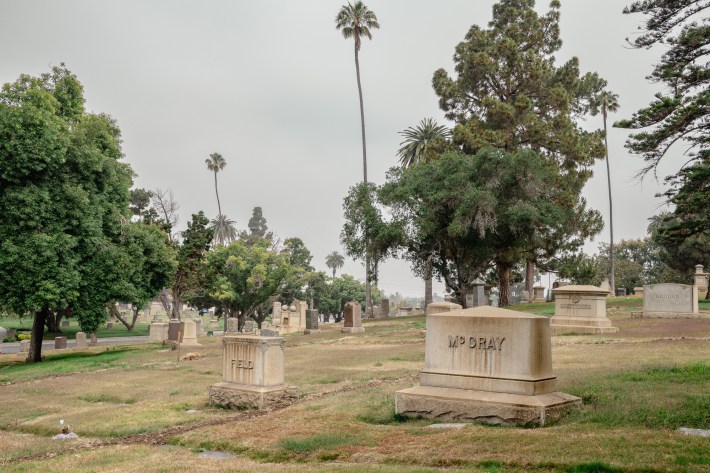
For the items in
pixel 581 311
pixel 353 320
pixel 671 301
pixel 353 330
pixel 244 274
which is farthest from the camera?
pixel 244 274

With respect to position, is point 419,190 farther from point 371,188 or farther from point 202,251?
point 202,251

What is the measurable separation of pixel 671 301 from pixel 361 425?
20.5 m

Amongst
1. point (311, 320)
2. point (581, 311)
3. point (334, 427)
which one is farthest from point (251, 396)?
point (311, 320)

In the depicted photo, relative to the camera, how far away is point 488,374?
9.16 m

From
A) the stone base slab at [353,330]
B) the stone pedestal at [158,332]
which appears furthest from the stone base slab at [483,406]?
the stone pedestal at [158,332]

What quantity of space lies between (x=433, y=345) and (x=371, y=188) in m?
32.2

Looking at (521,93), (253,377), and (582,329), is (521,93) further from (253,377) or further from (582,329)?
(253,377)

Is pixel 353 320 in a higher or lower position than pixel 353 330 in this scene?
higher

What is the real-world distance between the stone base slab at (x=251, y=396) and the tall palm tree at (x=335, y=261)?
498 ft

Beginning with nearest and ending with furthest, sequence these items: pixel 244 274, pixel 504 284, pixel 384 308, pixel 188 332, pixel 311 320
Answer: pixel 188 332 → pixel 311 320 → pixel 504 284 → pixel 384 308 → pixel 244 274

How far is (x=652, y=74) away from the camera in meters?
9.25

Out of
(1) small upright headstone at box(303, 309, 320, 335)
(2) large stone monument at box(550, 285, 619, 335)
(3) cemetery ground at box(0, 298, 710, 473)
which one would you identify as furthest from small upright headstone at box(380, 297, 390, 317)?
(3) cemetery ground at box(0, 298, 710, 473)

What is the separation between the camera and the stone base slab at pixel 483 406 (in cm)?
832

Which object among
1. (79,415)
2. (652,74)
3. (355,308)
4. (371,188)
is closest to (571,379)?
(652,74)
